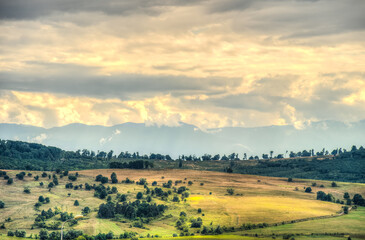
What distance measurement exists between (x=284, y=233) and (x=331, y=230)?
61.9 ft

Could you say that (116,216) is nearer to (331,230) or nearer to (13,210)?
(13,210)

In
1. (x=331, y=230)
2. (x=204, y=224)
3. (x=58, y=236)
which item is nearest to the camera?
(x=58, y=236)

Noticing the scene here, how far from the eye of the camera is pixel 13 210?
7623 inches

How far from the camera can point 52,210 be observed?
7815 inches

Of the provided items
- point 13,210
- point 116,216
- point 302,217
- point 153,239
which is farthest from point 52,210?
point 302,217

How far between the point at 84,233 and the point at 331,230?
9414cm

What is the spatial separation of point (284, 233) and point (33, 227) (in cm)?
9775

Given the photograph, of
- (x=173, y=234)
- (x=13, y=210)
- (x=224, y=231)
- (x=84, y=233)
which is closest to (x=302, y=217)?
(x=224, y=231)

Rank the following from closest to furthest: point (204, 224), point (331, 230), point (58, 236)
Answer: point (58, 236) → point (331, 230) → point (204, 224)

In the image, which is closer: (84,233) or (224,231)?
(84,233)

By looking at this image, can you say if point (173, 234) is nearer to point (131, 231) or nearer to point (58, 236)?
point (131, 231)

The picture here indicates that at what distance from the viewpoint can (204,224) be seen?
188 m

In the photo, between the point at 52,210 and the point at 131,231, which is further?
the point at 52,210

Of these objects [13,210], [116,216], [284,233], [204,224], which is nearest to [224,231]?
[204,224]
